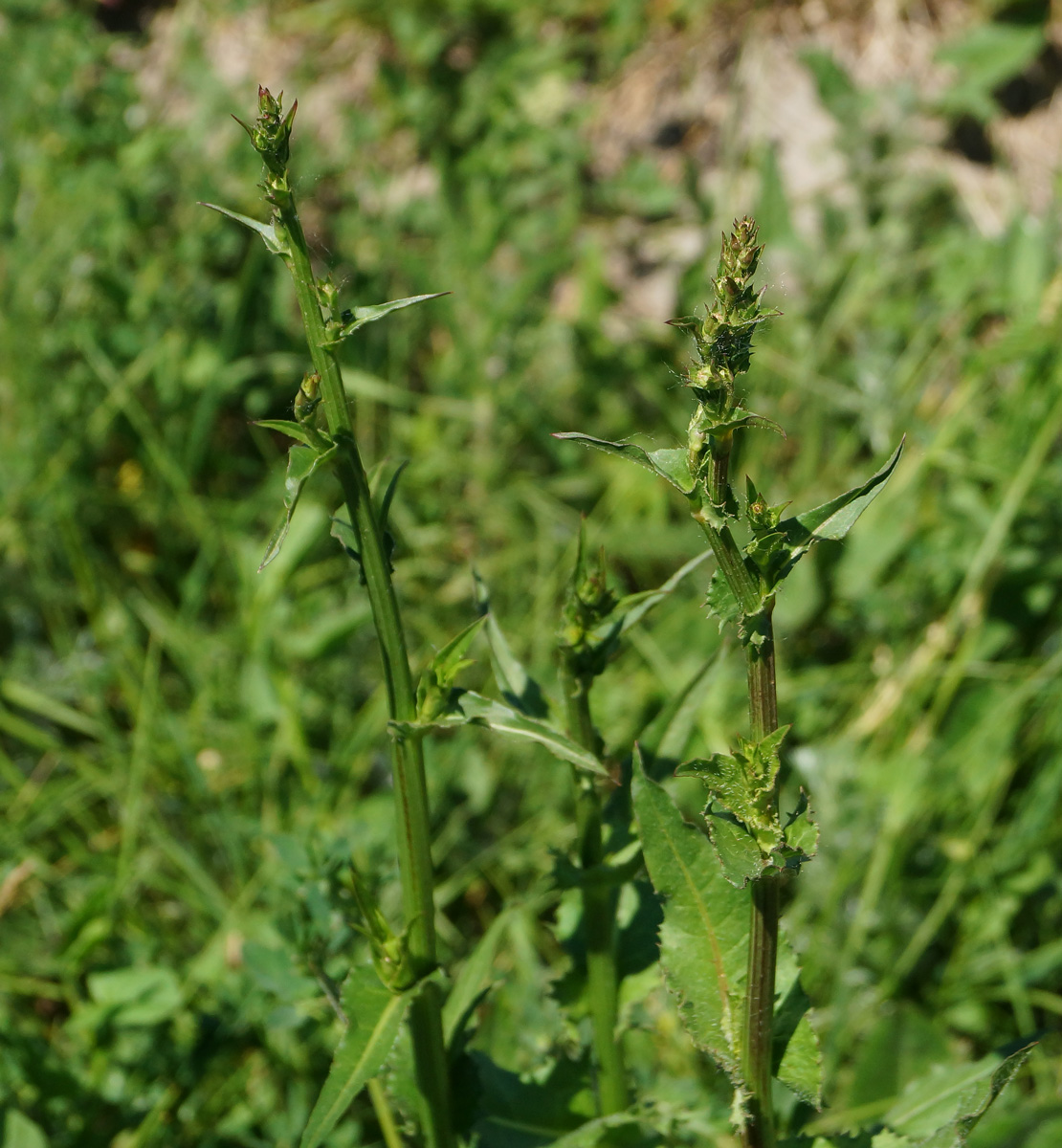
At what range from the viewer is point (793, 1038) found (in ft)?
4.51

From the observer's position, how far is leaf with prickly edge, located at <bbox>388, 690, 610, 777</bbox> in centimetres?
126

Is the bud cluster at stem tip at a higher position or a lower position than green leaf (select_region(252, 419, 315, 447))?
higher

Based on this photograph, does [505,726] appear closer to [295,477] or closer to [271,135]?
[295,477]

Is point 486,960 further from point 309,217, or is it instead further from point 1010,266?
point 309,217

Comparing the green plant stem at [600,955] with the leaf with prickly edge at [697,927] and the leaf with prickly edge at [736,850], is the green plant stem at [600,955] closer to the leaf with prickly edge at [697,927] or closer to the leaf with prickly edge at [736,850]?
the leaf with prickly edge at [697,927]

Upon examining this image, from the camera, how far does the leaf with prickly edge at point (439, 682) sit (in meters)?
1.32

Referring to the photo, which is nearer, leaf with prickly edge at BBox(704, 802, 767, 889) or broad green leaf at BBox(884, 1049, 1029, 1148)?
leaf with prickly edge at BBox(704, 802, 767, 889)

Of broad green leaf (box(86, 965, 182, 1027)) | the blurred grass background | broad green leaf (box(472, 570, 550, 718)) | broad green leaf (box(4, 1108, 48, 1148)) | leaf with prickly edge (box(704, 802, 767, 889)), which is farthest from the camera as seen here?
the blurred grass background

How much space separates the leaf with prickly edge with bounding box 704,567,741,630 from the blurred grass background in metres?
Result: 0.67

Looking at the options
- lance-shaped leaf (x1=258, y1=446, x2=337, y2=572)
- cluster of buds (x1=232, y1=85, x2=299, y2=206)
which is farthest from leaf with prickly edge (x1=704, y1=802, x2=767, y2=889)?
cluster of buds (x1=232, y1=85, x2=299, y2=206)

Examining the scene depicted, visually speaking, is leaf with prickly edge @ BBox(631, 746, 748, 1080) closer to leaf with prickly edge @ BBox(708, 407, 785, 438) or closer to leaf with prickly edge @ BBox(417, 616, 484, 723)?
leaf with prickly edge @ BBox(417, 616, 484, 723)

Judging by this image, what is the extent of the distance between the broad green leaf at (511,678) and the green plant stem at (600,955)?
0.27 feet

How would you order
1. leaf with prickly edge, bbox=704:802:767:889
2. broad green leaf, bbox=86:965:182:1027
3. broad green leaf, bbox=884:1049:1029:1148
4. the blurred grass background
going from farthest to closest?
1. the blurred grass background
2. broad green leaf, bbox=86:965:182:1027
3. broad green leaf, bbox=884:1049:1029:1148
4. leaf with prickly edge, bbox=704:802:767:889

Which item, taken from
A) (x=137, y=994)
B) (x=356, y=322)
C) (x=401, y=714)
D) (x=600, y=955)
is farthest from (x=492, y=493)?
(x=356, y=322)
